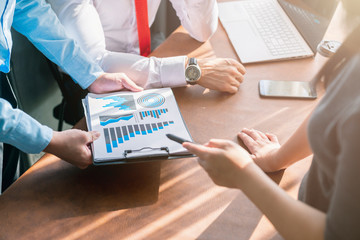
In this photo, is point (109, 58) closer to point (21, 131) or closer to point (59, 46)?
point (59, 46)

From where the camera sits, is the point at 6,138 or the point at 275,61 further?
the point at 275,61

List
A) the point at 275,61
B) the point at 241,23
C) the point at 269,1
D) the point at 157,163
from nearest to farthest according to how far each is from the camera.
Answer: the point at 157,163, the point at 275,61, the point at 241,23, the point at 269,1

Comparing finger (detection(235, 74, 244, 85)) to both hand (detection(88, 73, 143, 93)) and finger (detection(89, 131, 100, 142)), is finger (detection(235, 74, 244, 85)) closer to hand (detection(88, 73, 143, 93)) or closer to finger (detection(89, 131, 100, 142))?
hand (detection(88, 73, 143, 93))

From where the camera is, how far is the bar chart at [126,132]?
898 millimetres

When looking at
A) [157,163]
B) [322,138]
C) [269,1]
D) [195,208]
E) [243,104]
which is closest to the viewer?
[322,138]

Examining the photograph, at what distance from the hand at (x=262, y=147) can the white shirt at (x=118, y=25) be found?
0.33m

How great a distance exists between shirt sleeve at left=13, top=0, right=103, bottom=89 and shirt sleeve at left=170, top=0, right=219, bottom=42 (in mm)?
485

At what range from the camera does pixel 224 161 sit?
682 millimetres

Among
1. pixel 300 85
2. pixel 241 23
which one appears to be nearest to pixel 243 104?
pixel 300 85

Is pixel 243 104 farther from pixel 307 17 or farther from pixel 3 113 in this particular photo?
pixel 3 113

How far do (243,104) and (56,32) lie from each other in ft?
2.27

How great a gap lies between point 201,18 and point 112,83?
20.5 inches

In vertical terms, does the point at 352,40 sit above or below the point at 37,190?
above

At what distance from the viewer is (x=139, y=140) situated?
2.97ft
